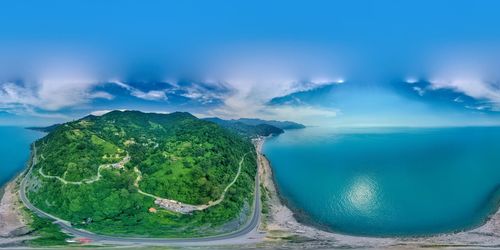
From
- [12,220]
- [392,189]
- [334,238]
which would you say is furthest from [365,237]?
[12,220]

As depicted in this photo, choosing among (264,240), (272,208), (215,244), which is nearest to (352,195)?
(272,208)

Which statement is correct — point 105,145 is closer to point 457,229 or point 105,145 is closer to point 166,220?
point 166,220

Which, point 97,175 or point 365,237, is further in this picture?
point 97,175

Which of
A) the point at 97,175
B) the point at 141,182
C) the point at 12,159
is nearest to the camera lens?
the point at 141,182

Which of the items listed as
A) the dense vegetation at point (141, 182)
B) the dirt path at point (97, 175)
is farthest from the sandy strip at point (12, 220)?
the dirt path at point (97, 175)

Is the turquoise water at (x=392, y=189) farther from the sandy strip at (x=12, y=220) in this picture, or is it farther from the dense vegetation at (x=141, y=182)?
the sandy strip at (x=12, y=220)

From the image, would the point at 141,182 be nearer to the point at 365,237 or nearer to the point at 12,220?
the point at 12,220
